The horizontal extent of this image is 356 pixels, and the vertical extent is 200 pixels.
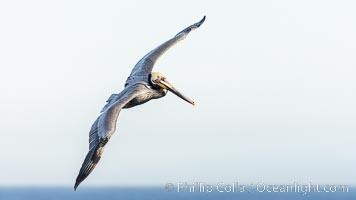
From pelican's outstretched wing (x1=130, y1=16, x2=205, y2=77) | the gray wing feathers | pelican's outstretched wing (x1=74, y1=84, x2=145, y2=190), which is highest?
pelican's outstretched wing (x1=130, y1=16, x2=205, y2=77)

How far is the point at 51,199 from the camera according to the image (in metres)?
199

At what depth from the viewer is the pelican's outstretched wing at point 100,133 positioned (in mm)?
26094

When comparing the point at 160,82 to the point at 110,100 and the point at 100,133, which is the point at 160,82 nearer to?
the point at 110,100

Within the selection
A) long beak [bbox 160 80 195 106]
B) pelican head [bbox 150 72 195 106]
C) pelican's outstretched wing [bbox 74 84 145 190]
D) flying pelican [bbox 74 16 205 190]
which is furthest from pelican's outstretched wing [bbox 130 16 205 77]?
pelican's outstretched wing [bbox 74 84 145 190]

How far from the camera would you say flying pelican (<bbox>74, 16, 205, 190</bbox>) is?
26.3 m

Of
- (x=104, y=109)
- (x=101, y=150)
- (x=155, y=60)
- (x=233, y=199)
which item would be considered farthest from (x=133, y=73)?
(x=233, y=199)

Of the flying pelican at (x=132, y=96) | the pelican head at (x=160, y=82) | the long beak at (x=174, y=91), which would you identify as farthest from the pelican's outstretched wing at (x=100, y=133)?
the long beak at (x=174, y=91)

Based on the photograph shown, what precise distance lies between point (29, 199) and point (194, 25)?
166 m

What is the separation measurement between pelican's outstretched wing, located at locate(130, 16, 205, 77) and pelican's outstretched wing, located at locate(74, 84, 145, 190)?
3835mm

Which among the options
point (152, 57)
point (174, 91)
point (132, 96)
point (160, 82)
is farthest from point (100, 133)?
point (152, 57)

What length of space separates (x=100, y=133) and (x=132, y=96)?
283 cm

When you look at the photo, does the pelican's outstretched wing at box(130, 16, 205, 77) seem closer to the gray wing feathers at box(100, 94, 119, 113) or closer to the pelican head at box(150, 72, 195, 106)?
the pelican head at box(150, 72, 195, 106)

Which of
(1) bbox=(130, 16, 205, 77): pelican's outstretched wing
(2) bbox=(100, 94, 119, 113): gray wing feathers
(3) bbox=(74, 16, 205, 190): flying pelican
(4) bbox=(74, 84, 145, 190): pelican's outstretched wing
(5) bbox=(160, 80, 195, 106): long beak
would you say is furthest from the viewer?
(1) bbox=(130, 16, 205, 77): pelican's outstretched wing

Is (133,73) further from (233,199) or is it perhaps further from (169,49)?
(233,199)
